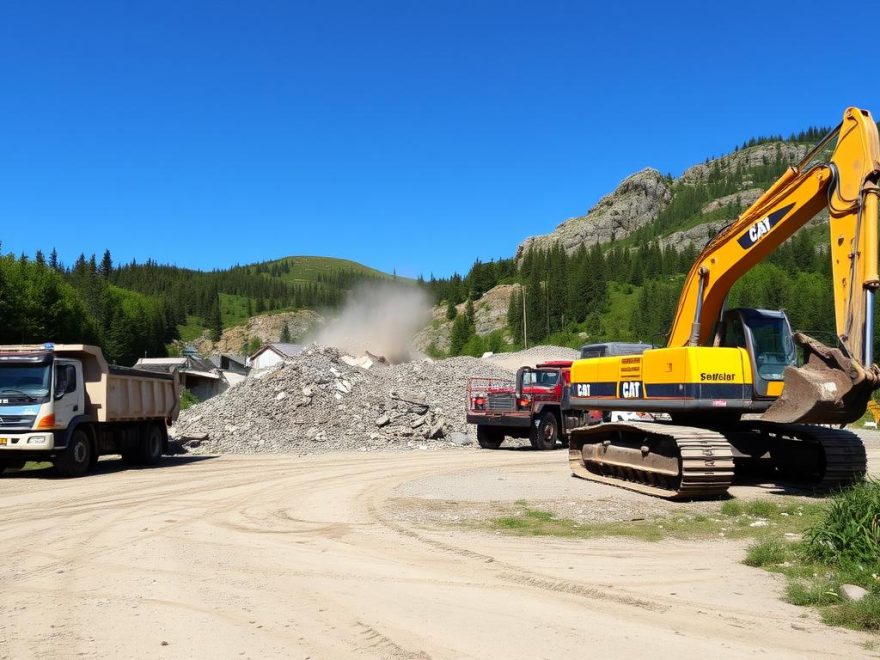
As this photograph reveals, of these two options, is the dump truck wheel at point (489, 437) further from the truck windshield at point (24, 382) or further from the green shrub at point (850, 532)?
the green shrub at point (850, 532)

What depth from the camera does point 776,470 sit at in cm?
1517

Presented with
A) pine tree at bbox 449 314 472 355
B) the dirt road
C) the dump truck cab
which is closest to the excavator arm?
the dirt road

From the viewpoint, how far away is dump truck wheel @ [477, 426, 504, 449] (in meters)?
25.4

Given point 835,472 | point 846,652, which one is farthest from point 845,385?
point 846,652

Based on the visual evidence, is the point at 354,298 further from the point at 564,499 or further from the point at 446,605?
the point at 446,605

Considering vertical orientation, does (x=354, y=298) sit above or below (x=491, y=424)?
above

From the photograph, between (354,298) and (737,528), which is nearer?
(737,528)

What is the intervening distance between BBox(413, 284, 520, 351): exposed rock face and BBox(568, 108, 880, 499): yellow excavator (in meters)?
118

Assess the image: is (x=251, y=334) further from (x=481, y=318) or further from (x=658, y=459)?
(x=658, y=459)

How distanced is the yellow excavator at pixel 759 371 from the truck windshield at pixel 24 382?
1238cm

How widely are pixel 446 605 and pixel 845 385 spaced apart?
23.2ft

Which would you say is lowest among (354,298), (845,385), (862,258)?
(845,385)

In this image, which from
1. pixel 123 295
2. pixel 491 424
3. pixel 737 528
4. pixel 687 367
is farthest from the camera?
pixel 123 295

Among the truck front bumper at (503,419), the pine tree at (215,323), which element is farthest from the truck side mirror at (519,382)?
the pine tree at (215,323)
